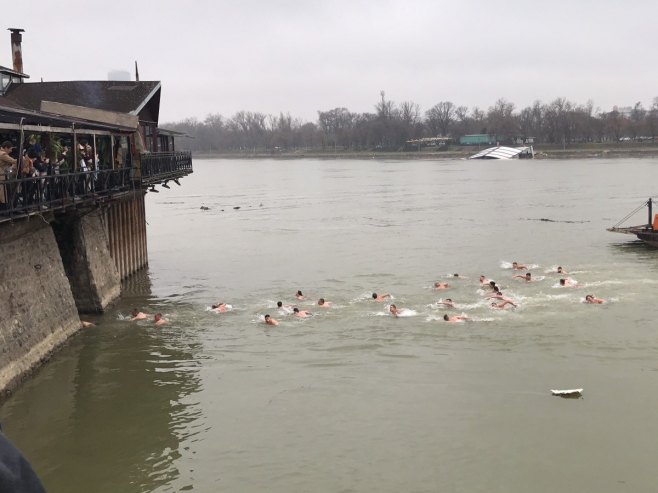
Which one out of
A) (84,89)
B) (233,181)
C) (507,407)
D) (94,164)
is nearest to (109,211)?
(94,164)

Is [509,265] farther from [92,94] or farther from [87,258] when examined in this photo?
[92,94]

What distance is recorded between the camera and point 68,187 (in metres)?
20.6

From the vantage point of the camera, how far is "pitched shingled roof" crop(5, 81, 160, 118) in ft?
110

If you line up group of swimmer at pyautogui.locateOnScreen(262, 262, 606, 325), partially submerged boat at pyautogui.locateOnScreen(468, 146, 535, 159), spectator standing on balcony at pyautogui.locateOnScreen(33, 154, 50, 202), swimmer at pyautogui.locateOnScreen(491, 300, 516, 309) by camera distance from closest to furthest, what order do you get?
spectator standing on balcony at pyautogui.locateOnScreen(33, 154, 50, 202), group of swimmer at pyautogui.locateOnScreen(262, 262, 606, 325), swimmer at pyautogui.locateOnScreen(491, 300, 516, 309), partially submerged boat at pyautogui.locateOnScreen(468, 146, 535, 159)

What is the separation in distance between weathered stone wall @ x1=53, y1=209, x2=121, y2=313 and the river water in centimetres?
91

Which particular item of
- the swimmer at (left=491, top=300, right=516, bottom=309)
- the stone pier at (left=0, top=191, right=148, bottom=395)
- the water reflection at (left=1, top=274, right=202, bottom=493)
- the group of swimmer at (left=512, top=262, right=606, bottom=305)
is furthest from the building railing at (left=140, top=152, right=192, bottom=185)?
the group of swimmer at (left=512, top=262, right=606, bottom=305)

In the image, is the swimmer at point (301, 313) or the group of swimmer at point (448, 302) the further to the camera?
the swimmer at point (301, 313)

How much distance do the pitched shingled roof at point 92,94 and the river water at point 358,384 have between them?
8.53 metres

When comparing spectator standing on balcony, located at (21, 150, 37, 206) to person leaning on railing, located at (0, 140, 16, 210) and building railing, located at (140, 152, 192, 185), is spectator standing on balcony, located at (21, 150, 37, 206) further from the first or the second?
building railing, located at (140, 152, 192, 185)

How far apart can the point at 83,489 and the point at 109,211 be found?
17056 millimetres

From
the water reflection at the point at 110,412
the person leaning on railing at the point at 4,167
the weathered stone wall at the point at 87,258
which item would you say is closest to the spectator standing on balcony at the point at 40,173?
the person leaning on railing at the point at 4,167

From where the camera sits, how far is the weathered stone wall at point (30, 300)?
1717 cm

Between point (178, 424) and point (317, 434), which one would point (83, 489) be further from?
point (317, 434)

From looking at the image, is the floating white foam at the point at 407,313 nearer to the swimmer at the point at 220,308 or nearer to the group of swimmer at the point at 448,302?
the group of swimmer at the point at 448,302
